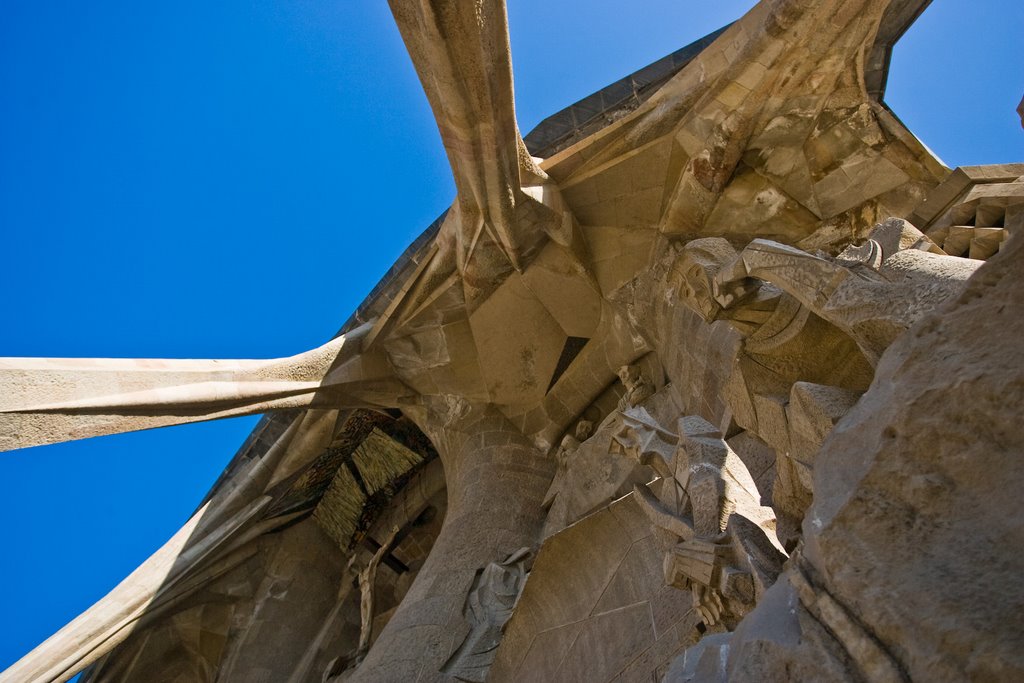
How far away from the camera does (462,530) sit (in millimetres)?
5562

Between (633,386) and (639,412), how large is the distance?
2.61 metres

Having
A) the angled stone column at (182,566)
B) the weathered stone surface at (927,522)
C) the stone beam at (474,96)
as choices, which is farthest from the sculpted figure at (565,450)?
the weathered stone surface at (927,522)

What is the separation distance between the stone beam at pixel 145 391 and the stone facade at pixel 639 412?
20mm

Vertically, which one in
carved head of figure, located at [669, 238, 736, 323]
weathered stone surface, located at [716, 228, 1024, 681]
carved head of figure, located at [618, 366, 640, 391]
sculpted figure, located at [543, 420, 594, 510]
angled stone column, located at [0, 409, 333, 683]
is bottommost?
weathered stone surface, located at [716, 228, 1024, 681]

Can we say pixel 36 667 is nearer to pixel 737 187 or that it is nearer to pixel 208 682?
pixel 208 682

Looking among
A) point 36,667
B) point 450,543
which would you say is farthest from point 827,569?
point 36,667

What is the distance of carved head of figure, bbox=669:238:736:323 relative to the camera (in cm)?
261

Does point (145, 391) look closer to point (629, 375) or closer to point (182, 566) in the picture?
point (182, 566)

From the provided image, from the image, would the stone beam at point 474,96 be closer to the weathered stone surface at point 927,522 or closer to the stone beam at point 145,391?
the stone beam at point 145,391

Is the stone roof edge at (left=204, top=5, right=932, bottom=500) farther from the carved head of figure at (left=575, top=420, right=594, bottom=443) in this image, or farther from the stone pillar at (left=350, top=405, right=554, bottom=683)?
the carved head of figure at (left=575, top=420, right=594, bottom=443)

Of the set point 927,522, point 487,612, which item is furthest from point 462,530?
point 927,522

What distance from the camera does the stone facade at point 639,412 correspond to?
1256 millimetres

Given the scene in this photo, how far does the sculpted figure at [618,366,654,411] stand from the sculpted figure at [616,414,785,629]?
272 centimetres

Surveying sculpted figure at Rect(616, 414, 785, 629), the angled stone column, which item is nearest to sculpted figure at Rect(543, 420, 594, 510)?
the angled stone column
